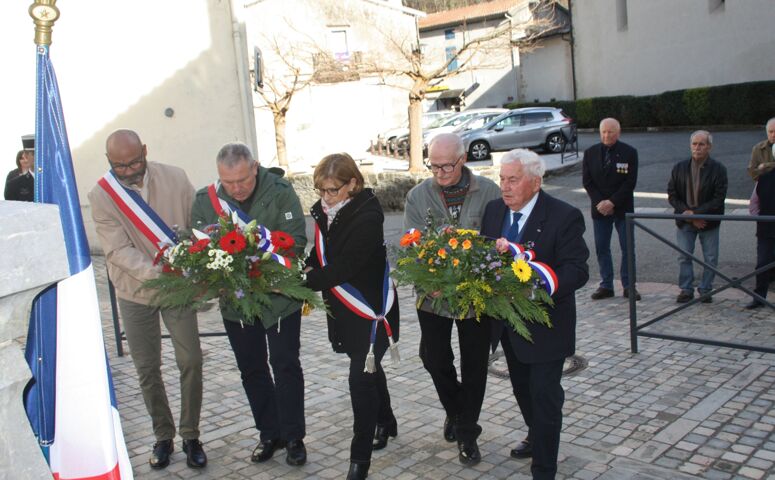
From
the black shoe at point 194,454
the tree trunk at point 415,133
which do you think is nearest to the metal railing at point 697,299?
the black shoe at point 194,454

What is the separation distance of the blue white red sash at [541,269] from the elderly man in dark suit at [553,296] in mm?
112

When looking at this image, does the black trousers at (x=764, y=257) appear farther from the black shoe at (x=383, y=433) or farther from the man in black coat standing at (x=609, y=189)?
the black shoe at (x=383, y=433)

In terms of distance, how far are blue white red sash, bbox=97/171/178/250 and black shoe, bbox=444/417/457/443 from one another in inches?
85.1

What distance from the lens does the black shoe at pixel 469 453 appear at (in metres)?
4.75

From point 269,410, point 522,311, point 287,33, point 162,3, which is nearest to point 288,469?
point 269,410

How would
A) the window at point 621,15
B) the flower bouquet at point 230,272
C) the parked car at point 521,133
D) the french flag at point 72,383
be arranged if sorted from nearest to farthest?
the french flag at point 72,383 < the flower bouquet at point 230,272 < the parked car at point 521,133 < the window at point 621,15

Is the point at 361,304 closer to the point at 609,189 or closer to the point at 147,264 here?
the point at 147,264

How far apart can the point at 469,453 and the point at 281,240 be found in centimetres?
179

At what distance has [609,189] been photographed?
867cm

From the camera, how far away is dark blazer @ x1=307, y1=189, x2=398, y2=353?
4.45 m

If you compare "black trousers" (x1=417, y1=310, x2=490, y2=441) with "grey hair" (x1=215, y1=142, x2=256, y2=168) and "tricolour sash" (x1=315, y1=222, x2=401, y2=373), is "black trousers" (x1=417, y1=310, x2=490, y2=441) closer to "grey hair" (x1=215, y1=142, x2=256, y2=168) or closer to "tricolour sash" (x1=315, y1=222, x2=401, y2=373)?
"tricolour sash" (x1=315, y1=222, x2=401, y2=373)

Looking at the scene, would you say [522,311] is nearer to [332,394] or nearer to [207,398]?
[332,394]

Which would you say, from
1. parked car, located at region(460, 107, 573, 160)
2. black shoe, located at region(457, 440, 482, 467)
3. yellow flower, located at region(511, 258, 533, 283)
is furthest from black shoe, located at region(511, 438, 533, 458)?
parked car, located at region(460, 107, 573, 160)

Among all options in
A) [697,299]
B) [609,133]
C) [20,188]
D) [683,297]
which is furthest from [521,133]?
[697,299]
